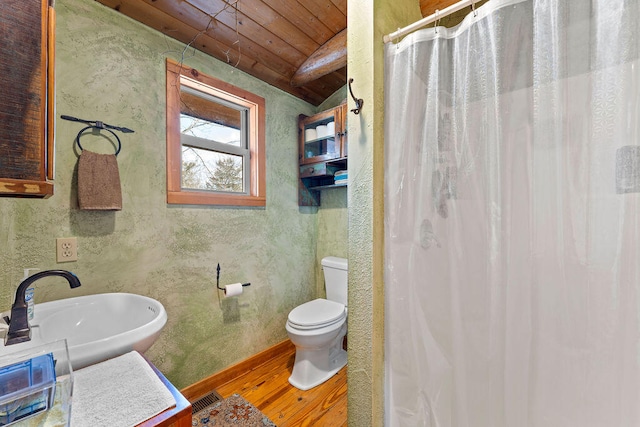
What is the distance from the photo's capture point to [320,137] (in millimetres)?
2264

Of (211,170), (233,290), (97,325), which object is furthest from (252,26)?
(97,325)

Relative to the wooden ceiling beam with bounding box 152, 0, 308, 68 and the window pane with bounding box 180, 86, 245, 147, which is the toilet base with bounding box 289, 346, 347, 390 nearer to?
the window pane with bounding box 180, 86, 245, 147

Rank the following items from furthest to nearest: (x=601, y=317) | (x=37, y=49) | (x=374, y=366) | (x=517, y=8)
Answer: (x=374, y=366)
(x=517, y=8)
(x=601, y=317)
(x=37, y=49)

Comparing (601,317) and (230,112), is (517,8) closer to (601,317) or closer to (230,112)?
(601,317)

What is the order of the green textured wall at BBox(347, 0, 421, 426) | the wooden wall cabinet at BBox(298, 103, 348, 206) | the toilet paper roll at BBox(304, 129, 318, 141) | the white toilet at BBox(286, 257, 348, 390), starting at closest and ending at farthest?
the green textured wall at BBox(347, 0, 421, 426) < the white toilet at BBox(286, 257, 348, 390) < the wooden wall cabinet at BBox(298, 103, 348, 206) < the toilet paper roll at BBox(304, 129, 318, 141)

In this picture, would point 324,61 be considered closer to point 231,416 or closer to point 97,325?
point 97,325

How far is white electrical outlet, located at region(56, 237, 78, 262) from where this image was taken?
4.24 ft

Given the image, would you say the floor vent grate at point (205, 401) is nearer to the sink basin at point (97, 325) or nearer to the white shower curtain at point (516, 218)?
the sink basin at point (97, 325)

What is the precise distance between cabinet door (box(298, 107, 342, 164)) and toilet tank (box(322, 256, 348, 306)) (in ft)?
2.86

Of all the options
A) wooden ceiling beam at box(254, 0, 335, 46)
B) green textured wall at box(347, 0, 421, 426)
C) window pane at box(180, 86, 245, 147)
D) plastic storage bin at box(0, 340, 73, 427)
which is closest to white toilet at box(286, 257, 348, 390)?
green textured wall at box(347, 0, 421, 426)

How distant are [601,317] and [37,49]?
5.08 ft

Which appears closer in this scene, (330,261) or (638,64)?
(638,64)

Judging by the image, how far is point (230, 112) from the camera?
82.7 inches

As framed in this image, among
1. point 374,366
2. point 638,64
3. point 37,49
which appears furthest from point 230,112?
point 638,64
